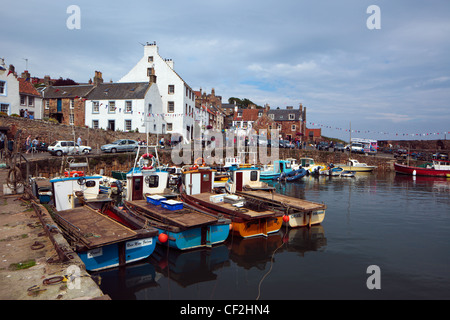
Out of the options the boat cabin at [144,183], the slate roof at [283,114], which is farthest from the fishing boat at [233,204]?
the slate roof at [283,114]

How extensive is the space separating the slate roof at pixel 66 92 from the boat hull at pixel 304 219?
38.5m

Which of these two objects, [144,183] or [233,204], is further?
[144,183]

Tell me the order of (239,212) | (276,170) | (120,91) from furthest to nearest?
(120,91)
(276,170)
(239,212)

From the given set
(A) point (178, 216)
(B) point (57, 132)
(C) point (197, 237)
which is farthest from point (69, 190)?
(B) point (57, 132)

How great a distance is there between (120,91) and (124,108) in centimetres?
324

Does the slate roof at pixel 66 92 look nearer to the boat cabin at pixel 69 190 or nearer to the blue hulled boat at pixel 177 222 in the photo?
the boat cabin at pixel 69 190

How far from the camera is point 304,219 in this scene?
15.5m

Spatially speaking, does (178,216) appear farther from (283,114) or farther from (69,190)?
(283,114)

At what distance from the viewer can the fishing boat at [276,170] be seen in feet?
120

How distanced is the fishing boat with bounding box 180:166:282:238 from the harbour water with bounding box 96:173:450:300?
587 mm

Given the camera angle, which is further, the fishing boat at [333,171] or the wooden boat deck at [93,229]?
the fishing boat at [333,171]

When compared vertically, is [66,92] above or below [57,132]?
above

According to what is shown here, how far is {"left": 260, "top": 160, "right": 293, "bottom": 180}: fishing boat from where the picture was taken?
120 ft
